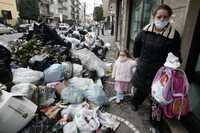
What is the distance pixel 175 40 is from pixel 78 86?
1.74m

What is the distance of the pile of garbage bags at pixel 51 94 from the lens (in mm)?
1779

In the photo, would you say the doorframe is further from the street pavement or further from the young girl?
the young girl

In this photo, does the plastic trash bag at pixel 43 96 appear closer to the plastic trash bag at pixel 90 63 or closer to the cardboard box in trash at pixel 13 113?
the cardboard box in trash at pixel 13 113

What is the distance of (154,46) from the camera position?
6.28 ft

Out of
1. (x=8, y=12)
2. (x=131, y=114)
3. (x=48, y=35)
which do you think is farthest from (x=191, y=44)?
(x=8, y=12)

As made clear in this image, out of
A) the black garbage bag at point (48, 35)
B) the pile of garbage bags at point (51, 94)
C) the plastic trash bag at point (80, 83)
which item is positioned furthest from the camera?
the black garbage bag at point (48, 35)

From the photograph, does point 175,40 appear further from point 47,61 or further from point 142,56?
point 47,61

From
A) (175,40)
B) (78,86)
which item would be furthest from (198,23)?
(78,86)

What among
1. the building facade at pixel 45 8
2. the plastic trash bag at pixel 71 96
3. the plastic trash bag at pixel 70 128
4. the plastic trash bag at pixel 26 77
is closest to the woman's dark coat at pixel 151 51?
the plastic trash bag at pixel 71 96

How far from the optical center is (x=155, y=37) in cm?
191

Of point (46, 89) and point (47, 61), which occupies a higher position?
point (47, 61)

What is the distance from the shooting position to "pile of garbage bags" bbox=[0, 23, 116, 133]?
1.78 metres

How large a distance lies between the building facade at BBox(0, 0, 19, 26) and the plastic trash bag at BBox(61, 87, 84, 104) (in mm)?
21878

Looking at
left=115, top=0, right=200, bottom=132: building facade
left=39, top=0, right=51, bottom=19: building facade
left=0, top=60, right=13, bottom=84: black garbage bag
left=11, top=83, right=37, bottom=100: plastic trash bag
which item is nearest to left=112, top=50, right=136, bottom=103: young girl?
left=115, top=0, right=200, bottom=132: building facade
